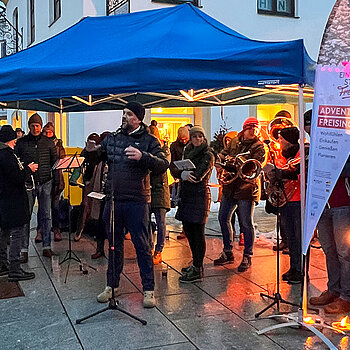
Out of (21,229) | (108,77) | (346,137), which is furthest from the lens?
(21,229)

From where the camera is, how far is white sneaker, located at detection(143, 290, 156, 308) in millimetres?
4657

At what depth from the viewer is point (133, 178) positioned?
455cm

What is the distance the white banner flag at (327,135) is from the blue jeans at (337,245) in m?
0.84

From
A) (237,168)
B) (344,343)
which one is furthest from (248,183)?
(344,343)

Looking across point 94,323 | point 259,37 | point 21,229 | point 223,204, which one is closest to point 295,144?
point 223,204

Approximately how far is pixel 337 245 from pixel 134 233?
6.39 ft

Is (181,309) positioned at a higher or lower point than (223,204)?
lower

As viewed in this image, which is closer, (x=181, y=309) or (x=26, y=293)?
(x=181, y=309)

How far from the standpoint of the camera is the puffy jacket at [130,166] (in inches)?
179

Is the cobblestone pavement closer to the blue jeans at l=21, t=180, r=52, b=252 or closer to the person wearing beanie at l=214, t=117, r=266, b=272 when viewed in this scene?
the blue jeans at l=21, t=180, r=52, b=252

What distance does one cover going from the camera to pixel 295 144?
5211 millimetres

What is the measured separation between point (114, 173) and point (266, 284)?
2.23m

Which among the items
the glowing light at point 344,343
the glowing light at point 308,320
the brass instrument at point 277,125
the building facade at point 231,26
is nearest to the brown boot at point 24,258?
the brass instrument at point 277,125

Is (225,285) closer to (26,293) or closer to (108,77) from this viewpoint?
(26,293)
